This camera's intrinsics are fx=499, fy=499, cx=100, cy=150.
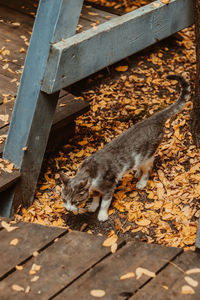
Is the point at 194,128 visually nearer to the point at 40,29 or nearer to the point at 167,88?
the point at 167,88

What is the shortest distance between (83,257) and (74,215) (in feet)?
4.95

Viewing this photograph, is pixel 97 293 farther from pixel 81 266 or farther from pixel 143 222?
pixel 143 222

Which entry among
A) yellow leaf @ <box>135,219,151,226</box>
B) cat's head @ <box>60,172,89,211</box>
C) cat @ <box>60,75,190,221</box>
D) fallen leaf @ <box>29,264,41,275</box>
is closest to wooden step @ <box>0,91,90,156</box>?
cat @ <box>60,75,190,221</box>

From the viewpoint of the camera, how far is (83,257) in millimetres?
3275

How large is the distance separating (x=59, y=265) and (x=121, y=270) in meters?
0.40

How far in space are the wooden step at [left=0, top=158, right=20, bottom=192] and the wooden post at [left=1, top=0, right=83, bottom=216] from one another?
0.16 ft

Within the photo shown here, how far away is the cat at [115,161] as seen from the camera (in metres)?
4.26

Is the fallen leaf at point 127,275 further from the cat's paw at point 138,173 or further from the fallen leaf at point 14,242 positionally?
the cat's paw at point 138,173

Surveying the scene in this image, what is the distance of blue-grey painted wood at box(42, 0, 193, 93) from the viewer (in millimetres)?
3832

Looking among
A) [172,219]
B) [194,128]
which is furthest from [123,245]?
[194,128]

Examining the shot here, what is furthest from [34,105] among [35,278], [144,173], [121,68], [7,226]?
[121,68]

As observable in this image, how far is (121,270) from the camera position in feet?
10.4

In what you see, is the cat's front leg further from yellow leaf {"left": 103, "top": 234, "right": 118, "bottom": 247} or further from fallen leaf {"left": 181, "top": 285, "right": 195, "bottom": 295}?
fallen leaf {"left": 181, "top": 285, "right": 195, "bottom": 295}

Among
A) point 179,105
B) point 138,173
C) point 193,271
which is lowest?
point 138,173
